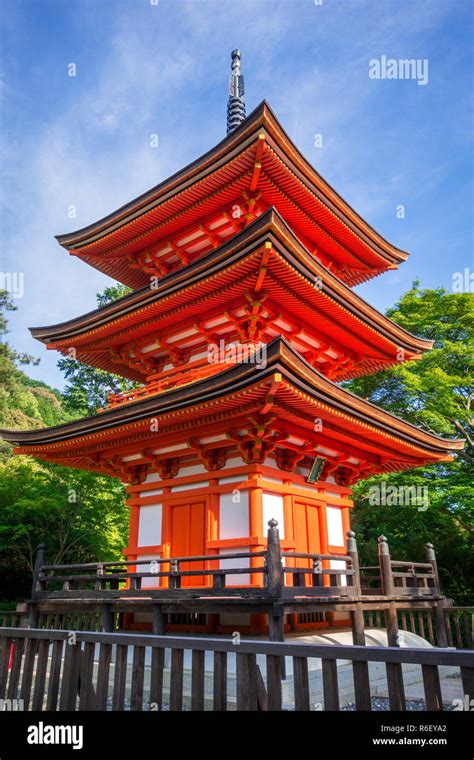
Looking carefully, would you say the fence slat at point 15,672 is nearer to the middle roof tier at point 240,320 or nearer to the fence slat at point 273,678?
the fence slat at point 273,678

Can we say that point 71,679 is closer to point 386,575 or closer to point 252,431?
point 252,431

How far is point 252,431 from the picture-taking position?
37.8 ft

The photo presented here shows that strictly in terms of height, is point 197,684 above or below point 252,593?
below

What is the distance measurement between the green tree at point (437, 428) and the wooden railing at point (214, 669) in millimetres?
19369

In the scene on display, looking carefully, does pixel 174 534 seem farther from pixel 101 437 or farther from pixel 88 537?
pixel 88 537

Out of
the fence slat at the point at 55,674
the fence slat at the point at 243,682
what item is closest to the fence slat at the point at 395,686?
the fence slat at the point at 243,682

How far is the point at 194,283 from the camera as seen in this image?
1257cm

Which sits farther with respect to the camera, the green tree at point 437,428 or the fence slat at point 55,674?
the green tree at point 437,428

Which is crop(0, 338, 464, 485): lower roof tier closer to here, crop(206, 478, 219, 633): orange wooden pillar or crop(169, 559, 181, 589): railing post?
crop(206, 478, 219, 633): orange wooden pillar

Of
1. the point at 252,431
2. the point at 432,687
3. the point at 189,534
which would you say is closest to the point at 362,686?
the point at 432,687

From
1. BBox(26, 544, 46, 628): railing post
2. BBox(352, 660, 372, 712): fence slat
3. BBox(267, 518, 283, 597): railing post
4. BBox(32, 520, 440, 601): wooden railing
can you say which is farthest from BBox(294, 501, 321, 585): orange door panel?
BBox(352, 660, 372, 712): fence slat

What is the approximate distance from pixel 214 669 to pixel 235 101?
21230 millimetres

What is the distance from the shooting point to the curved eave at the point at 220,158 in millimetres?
12969

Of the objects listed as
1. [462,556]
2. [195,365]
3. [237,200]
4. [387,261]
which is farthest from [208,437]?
[462,556]
